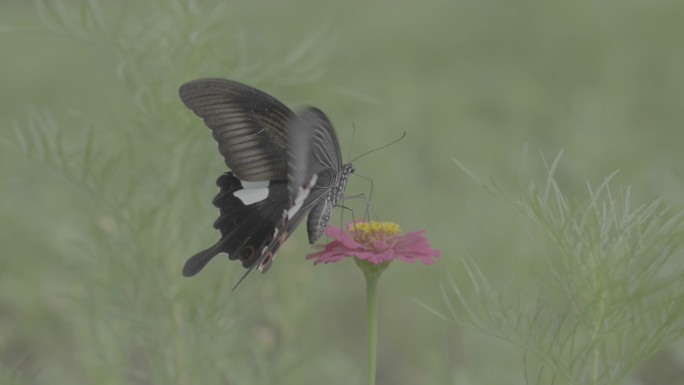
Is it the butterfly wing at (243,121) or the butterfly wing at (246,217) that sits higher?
the butterfly wing at (243,121)

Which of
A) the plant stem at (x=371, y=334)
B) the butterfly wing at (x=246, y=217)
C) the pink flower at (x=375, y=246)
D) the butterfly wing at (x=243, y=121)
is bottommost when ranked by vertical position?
the plant stem at (x=371, y=334)

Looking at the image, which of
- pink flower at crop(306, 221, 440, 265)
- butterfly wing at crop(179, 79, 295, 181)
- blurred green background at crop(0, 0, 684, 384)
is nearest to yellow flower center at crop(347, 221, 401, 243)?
pink flower at crop(306, 221, 440, 265)

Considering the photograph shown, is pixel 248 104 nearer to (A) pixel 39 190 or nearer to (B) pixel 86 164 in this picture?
(B) pixel 86 164

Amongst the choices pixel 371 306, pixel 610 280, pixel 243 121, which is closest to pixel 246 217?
pixel 243 121

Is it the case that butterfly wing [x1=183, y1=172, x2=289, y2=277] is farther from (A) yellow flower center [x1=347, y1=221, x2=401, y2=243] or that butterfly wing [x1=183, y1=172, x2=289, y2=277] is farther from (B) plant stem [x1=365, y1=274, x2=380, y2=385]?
(B) plant stem [x1=365, y1=274, x2=380, y2=385]

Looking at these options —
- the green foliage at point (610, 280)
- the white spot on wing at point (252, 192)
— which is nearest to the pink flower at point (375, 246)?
the green foliage at point (610, 280)

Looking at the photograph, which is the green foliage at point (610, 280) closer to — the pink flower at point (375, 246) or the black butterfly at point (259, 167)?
the pink flower at point (375, 246)
